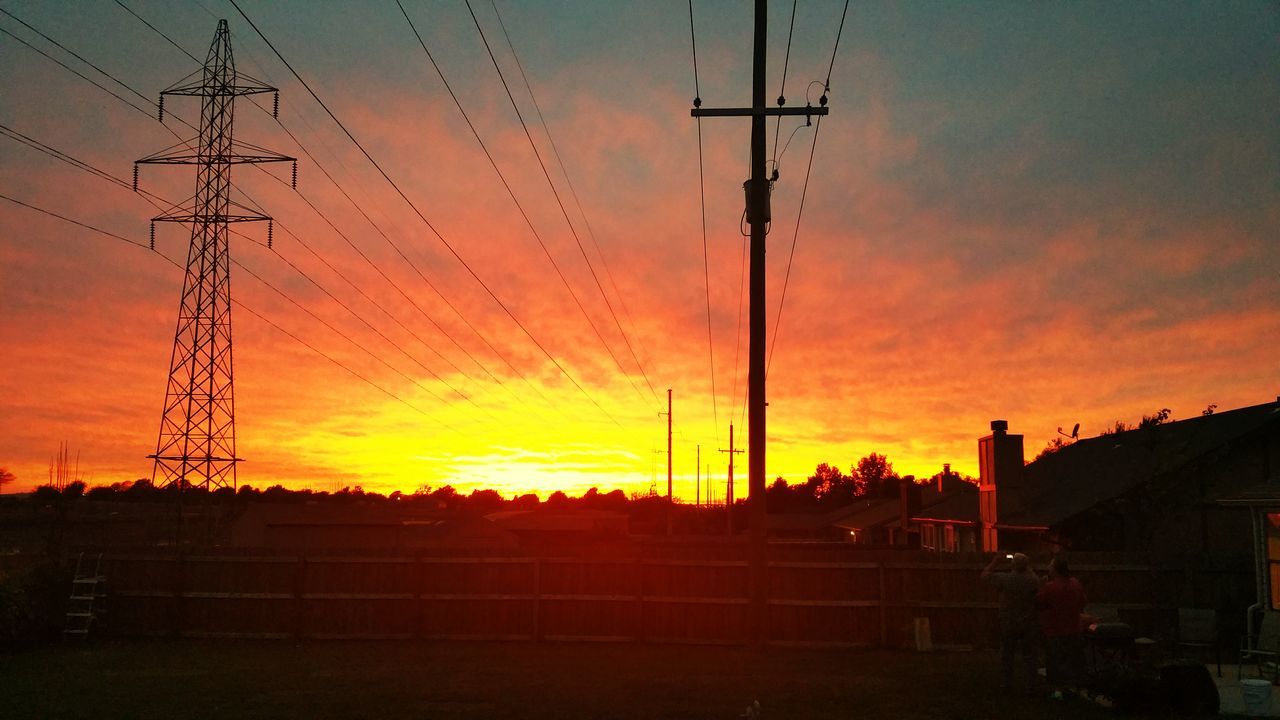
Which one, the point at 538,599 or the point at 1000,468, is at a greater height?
the point at 1000,468

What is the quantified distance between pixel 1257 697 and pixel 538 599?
498 inches

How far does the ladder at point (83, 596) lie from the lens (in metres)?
20.3

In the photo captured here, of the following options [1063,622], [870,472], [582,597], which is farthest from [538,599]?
[870,472]

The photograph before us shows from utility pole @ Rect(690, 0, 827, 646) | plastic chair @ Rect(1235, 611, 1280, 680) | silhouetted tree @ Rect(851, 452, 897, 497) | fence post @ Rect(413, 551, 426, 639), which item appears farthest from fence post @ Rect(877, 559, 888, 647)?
silhouetted tree @ Rect(851, 452, 897, 497)

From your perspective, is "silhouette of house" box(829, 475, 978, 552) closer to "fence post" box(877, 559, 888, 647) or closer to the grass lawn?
"fence post" box(877, 559, 888, 647)

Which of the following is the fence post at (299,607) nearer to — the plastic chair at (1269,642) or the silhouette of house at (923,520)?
the plastic chair at (1269,642)

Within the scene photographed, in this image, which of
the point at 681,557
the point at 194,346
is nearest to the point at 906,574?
the point at 681,557

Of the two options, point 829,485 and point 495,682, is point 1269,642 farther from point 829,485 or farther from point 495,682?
point 829,485

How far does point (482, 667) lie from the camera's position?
16.2 m

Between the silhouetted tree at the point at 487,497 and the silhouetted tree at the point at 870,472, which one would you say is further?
the silhouetted tree at the point at 870,472

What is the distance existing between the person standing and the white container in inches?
98.9

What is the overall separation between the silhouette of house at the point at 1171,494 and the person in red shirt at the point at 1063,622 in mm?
7233

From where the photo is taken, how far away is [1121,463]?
28.5m

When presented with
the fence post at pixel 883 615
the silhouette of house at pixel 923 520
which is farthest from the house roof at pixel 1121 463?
the fence post at pixel 883 615
